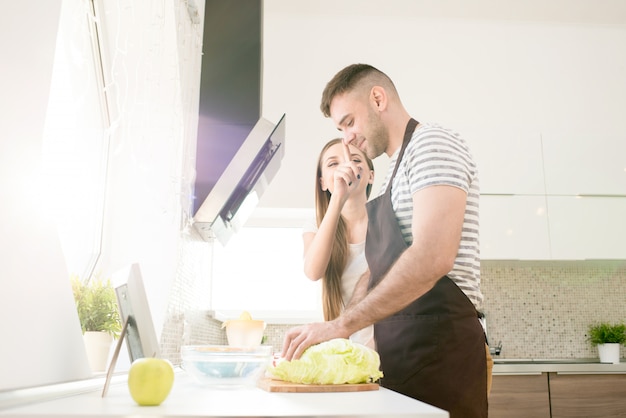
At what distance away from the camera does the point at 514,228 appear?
3.23 meters

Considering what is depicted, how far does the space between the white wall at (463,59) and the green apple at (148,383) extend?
2.62 m

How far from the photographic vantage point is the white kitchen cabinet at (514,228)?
3.20 metres

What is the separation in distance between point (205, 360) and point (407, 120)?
1368mm

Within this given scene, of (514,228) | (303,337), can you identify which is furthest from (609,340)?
(303,337)

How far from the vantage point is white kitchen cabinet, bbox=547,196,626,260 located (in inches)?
126

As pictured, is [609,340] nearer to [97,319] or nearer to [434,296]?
[434,296]

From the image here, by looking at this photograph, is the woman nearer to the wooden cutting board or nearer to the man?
the man

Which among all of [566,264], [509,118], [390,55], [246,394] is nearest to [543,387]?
[566,264]

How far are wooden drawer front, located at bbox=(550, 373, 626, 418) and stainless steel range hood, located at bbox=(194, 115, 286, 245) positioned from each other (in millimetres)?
1785

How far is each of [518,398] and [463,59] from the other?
200 centimetres

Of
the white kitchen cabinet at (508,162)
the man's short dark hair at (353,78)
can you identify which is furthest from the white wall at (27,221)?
the white kitchen cabinet at (508,162)

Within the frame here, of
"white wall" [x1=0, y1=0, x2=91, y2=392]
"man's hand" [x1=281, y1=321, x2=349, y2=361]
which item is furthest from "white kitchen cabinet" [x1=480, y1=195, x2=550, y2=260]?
"white wall" [x1=0, y1=0, x2=91, y2=392]

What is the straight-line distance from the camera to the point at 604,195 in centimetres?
329

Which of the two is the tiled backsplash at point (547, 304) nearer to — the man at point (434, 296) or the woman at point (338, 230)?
the woman at point (338, 230)
